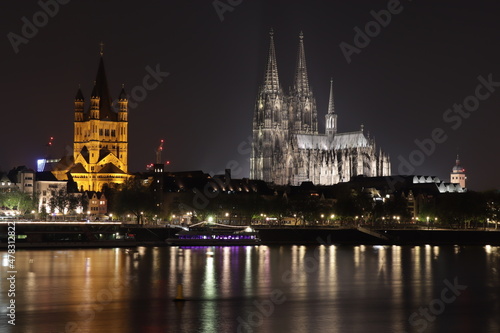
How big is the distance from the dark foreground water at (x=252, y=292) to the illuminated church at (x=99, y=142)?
63634 mm

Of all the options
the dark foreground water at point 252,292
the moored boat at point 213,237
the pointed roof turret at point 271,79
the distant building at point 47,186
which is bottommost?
the dark foreground water at point 252,292

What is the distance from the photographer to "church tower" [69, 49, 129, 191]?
151m

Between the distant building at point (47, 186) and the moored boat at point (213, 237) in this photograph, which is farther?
the distant building at point (47, 186)

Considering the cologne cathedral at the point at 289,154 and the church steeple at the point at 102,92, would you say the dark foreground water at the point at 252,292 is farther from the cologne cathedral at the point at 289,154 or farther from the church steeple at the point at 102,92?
the cologne cathedral at the point at 289,154

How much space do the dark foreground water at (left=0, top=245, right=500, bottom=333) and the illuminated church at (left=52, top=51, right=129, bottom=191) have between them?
63634 millimetres

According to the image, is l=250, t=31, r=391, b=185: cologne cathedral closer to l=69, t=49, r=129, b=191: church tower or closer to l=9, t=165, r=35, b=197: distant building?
l=69, t=49, r=129, b=191: church tower

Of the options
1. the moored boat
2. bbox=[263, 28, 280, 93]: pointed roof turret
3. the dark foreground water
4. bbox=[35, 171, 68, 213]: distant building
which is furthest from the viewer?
bbox=[263, 28, 280, 93]: pointed roof turret

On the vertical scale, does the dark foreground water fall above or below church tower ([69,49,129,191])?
below

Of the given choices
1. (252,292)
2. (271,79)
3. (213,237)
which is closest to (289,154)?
(271,79)

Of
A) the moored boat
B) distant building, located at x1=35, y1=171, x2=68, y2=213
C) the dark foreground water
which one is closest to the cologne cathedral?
distant building, located at x1=35, y1=171, x2=68, y2=213

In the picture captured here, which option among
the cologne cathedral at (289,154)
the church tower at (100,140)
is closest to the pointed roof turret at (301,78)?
the cologne cathedral at (289,154)

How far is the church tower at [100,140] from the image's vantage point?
5935 inches

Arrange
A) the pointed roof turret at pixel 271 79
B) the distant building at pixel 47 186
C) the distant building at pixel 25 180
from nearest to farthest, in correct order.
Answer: the distant building at pixel 47 186, the distant building at pixel 25 180, the pointed roof turret at pixel 271 79

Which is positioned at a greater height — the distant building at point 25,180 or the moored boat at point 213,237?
the distant building at point 25,180
